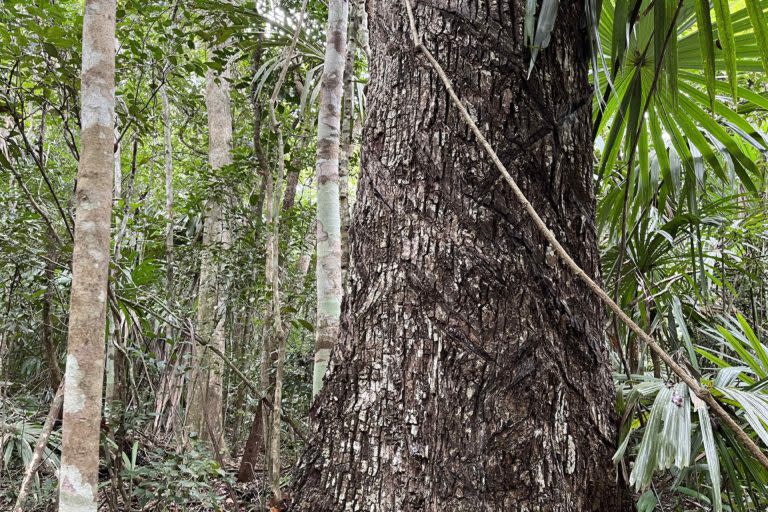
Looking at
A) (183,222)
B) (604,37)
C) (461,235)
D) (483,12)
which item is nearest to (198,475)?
(461,235)

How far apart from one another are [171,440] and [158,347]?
1251 millimetres

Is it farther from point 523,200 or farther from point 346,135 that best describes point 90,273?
point 346,135

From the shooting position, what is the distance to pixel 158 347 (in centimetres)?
521

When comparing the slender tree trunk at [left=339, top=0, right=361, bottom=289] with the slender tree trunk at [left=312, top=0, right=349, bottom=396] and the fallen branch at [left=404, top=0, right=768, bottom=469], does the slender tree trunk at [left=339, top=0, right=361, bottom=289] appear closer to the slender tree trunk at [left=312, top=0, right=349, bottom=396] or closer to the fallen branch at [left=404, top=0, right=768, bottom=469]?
the slender tree trunk at [left=312, top=0, right=349, bottom=396]

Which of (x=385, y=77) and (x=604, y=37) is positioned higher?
(x=604, y=37)

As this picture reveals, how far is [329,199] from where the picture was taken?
2855mm

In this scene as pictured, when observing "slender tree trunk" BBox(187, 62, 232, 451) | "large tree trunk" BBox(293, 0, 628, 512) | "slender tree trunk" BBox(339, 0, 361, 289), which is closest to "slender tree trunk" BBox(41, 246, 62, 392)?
"slender tree trunk" BBox(187, 62, 232, 451)

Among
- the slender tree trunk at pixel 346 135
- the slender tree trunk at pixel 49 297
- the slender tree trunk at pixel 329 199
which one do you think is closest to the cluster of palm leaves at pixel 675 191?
the slender tree trunk at pixel 329 199

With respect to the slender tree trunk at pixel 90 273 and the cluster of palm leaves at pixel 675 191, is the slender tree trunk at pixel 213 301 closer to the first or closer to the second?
the slender tree trunk at pixel 90 273

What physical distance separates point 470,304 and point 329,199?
60.6 inches

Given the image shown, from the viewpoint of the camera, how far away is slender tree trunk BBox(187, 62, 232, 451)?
14.5 feet

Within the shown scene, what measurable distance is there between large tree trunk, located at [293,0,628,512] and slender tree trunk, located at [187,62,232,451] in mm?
2738

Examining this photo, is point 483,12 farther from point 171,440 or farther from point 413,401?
point 171,440

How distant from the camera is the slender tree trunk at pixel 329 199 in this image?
2730 millimetres
